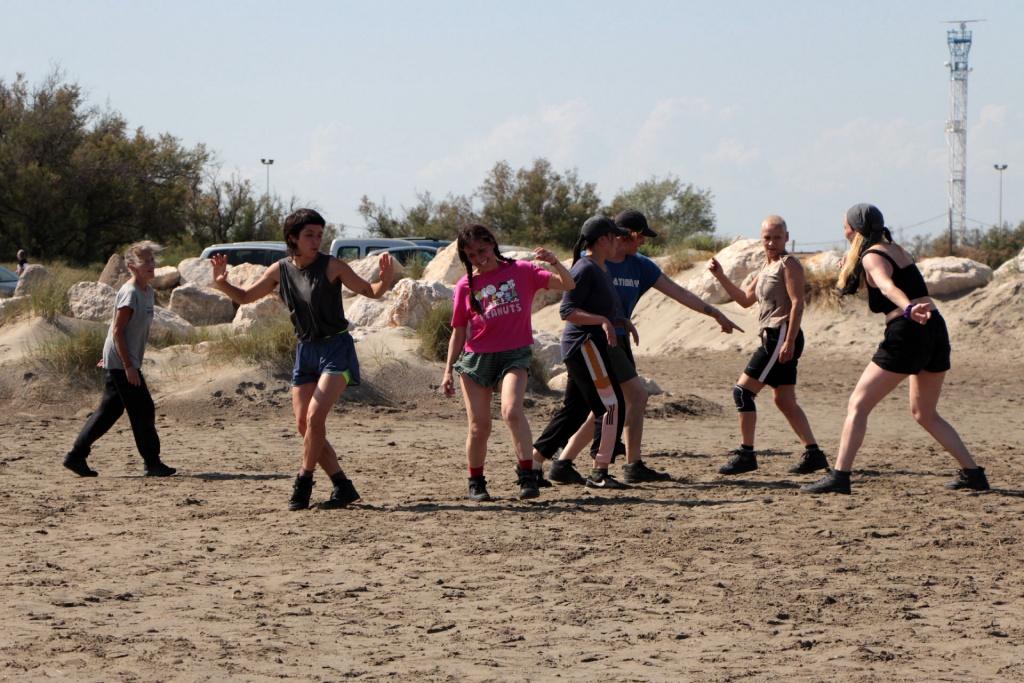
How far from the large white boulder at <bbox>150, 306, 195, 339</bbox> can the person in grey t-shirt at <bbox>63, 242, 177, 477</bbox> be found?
7.72m

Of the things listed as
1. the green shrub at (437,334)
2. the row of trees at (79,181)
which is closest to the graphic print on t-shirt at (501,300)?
the green shrub at (437,334)

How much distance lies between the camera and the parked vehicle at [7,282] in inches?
1136

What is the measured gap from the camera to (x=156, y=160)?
44.0 m

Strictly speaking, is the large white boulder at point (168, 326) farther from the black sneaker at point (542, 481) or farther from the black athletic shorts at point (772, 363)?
the black athletic shorts at point (772, 363)

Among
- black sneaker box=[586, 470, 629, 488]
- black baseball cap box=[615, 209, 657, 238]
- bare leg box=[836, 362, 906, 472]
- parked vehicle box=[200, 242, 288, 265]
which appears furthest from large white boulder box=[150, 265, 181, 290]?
bare leg box=[836, 362, 906, 472]

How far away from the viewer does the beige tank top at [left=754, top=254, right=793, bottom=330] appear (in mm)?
8734

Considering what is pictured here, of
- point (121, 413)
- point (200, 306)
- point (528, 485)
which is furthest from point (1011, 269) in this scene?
point (121, 413)

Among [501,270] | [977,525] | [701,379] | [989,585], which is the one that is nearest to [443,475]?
[501,270]

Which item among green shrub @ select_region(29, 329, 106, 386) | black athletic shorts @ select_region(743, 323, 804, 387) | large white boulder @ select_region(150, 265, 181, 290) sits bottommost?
green shrub @ select_region(29, 329, 106, 386)

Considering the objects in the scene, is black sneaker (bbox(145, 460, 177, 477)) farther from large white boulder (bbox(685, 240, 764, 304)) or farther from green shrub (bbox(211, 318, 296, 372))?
large white boulder (bbox(685, 240, 764, 304))

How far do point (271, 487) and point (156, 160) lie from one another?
3717 centimetres

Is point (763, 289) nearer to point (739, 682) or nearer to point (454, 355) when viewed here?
point (454, 355)

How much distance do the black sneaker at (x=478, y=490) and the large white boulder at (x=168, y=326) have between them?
9692 mm

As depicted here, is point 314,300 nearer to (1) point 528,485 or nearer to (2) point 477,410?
(2) point 477,410
